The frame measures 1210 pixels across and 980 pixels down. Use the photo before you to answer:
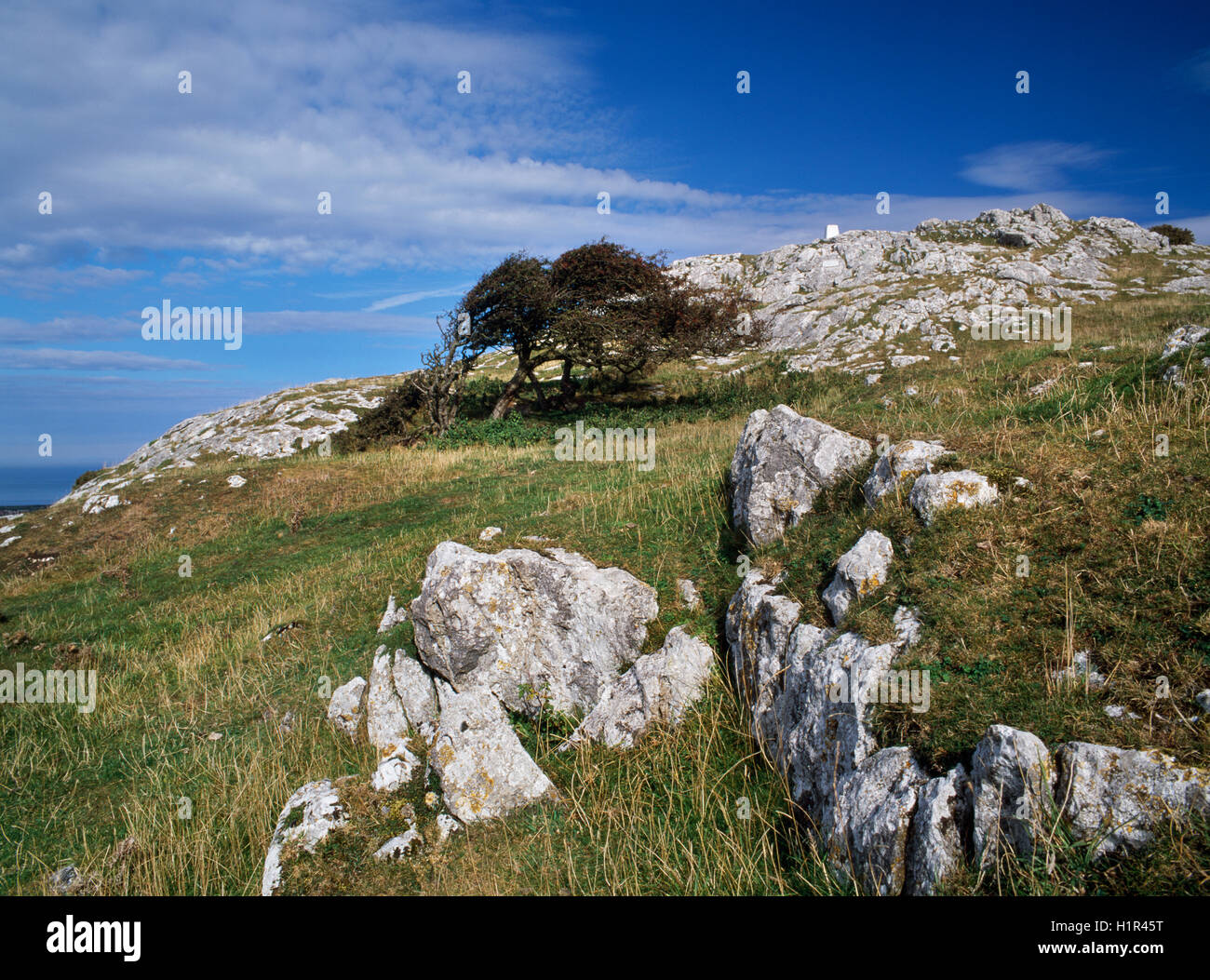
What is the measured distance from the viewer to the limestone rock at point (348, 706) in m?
8.41

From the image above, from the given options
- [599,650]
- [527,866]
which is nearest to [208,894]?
[527,866]

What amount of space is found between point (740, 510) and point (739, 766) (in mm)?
4434

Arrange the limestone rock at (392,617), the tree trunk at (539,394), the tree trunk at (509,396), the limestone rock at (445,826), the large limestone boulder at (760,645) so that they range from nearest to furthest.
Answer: the limestone rock at (445,826), the large limestone boulder at (760,645), the limestone rock at (392,617), the tree trunk at (509,396), the tree trunk at (539,394)

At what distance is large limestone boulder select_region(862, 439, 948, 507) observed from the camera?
743 cm

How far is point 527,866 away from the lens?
17.8 ft

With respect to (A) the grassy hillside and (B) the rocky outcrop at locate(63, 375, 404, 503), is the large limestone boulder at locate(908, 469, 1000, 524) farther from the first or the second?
(B) the rocky outcrop at locate(63, 375, 404, 503)

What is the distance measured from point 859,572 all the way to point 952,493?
1.51 meters

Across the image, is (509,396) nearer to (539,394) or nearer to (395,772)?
(539,394)

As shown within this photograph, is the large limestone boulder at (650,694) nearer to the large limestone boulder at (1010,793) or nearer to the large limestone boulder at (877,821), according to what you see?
the large limestone boulder at (877,821)

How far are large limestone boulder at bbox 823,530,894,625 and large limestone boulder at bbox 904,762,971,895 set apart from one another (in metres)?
2.18

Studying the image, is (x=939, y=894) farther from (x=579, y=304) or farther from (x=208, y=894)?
(x=579, y=304)

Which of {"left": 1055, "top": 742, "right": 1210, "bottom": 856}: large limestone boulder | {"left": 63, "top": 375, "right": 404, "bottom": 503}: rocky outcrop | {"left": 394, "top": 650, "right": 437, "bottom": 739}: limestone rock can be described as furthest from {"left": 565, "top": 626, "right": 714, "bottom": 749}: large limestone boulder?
{"left": 63, "top": 375, "right": 404, "bottom": 503}: rocky outcrop

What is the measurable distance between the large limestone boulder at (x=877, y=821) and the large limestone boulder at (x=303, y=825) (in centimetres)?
469

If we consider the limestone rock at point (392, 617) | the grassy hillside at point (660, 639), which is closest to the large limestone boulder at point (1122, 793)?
the grassy hillside at point (660, 639)
